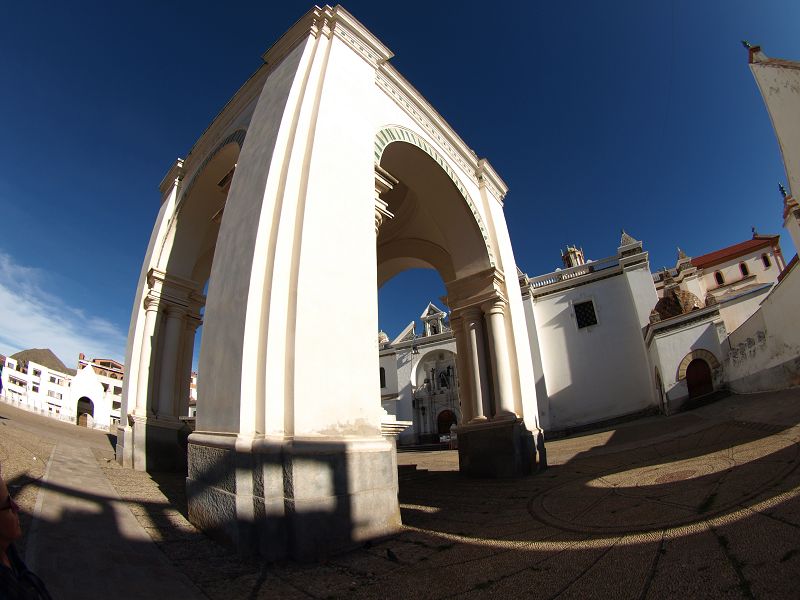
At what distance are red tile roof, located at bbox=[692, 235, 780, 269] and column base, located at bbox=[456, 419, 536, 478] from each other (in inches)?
1124

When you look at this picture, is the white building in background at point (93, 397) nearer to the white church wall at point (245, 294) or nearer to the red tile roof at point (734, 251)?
the white church wall at point (245, 294)

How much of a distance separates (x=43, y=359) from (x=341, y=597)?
219 ft

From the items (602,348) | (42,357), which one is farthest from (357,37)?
(42,357)

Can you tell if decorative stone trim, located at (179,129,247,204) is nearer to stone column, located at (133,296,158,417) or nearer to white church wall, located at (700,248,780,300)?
→ stone column, located at (133,296,158,417)

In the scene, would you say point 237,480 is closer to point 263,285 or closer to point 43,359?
point 263,285

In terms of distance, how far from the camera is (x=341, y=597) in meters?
1.92

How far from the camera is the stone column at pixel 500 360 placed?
601 centimetres

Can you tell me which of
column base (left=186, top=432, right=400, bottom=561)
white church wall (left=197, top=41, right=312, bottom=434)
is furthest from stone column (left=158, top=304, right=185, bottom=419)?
column base (left=186, top=432, right=400, bottom=561)

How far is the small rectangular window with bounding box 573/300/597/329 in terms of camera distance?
627 inches

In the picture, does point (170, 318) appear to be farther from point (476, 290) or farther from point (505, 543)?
point (505, 543)

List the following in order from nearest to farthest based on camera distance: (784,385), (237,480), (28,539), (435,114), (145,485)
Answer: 1. (28,539)
2. (237,480)
3. (145,485)
4. (435,114)
5. (784,385)

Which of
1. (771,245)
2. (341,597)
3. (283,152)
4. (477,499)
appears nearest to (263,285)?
(283,152)

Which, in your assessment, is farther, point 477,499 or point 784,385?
point 784,385

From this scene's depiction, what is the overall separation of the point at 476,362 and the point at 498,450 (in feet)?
4.88
